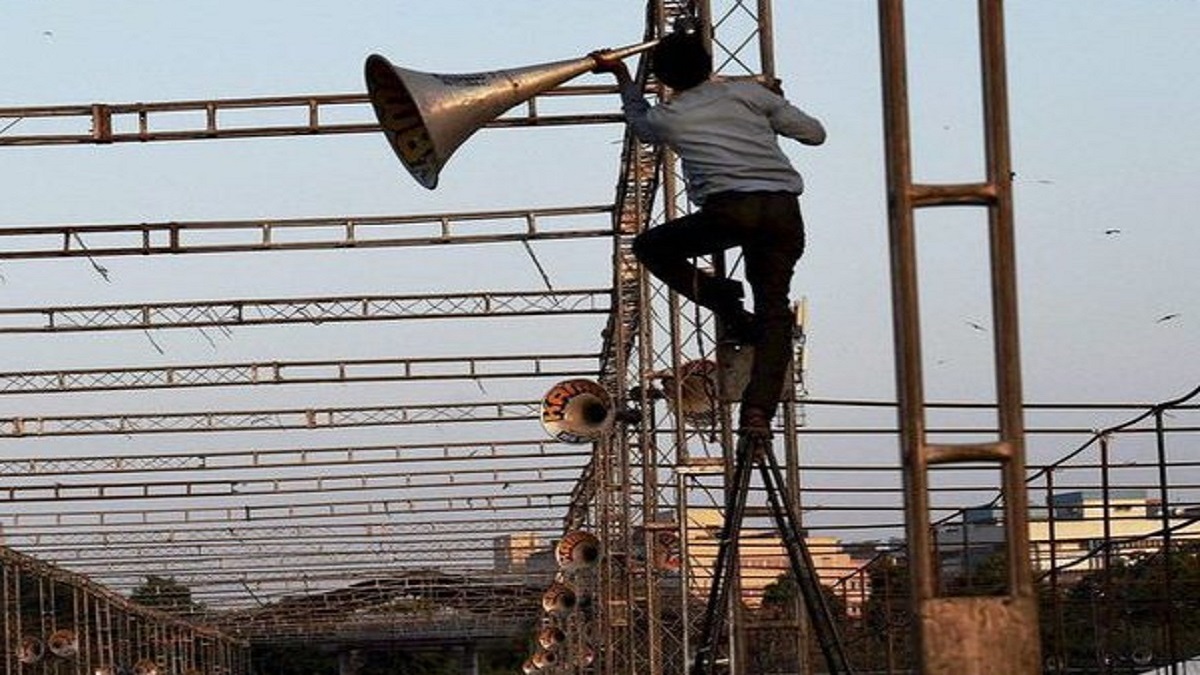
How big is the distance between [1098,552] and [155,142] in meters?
11.4

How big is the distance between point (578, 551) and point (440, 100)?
24.7m

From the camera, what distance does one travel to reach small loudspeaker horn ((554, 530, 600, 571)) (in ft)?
99.2

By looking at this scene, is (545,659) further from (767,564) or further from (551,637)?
(767,564)

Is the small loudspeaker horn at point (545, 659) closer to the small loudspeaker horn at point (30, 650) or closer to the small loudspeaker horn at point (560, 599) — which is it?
the small loudspeaker horn at point (30, 650)

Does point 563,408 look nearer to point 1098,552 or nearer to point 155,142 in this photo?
point 155,142

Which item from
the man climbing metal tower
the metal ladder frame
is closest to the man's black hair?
the man climbing metal tower

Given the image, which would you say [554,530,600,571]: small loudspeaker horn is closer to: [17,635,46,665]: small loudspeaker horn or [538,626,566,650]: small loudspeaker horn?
[17,635,46,665]: small loudspeaker horn

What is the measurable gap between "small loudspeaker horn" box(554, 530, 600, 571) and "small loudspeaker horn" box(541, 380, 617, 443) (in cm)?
653

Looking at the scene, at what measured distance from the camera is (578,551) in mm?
30266

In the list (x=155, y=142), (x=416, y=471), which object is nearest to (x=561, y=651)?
(x=416, y=471)

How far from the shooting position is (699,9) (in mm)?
14305

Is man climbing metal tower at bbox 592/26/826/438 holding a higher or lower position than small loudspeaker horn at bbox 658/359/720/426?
lower

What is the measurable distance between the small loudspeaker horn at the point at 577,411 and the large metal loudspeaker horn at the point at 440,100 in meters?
17.3

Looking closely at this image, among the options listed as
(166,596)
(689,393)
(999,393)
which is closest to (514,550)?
(166,596)
